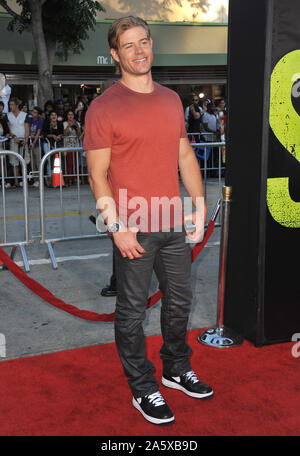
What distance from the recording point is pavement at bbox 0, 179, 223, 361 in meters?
4.30

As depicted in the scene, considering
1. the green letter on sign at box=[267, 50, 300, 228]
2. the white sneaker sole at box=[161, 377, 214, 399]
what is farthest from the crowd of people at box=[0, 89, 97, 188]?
the white sneaker sole at box=[161, 377, 214, 399]

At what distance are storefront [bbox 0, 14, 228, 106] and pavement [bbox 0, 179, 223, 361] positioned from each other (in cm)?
1116

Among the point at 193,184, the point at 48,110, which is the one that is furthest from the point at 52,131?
the point at 193,184

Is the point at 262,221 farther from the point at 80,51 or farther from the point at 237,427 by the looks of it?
the point at 80,51

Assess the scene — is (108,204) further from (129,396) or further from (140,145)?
(129,396)

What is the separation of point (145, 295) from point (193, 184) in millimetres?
703

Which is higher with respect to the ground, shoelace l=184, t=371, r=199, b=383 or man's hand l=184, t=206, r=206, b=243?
man's hand l=184, t=206, r=206, b=243

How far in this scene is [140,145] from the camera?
290 cm

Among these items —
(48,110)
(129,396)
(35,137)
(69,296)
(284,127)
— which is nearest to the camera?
(129,396)

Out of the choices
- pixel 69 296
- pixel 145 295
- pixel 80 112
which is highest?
pixel 80 112

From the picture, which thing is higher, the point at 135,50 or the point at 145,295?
the point at 135,50

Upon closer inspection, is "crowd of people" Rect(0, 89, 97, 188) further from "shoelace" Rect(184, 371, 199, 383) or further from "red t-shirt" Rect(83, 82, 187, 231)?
"red t-shirt" Rect(83, 82, 187, 231)

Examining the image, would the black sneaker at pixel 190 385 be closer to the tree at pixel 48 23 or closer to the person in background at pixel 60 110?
the person in background at pixel 60 110
